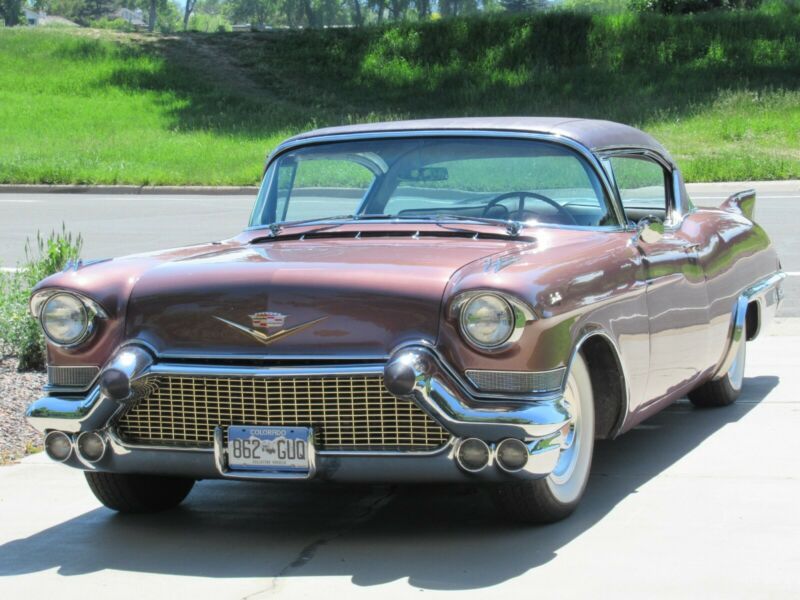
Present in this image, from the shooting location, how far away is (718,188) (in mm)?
21031

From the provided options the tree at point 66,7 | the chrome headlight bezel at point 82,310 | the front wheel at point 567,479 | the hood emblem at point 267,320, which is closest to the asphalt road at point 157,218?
the front wheel at point 567,479

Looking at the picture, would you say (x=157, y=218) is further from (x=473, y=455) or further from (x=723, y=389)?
(x=473, y=455)

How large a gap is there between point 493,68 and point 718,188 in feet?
52.6

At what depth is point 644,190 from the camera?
680 cm

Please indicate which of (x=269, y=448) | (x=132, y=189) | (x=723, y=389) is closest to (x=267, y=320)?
(x=269, y=448)

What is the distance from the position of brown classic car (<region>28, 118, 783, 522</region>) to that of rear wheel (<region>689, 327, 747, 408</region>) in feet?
3.78

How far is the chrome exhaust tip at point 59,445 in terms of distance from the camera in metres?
4.81

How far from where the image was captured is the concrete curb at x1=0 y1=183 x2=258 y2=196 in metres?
23.6

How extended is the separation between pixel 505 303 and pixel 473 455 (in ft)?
1.64

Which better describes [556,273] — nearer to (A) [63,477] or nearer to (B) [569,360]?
(B) [569,360]

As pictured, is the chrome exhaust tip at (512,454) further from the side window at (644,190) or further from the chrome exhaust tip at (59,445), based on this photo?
the side window at (644,190)

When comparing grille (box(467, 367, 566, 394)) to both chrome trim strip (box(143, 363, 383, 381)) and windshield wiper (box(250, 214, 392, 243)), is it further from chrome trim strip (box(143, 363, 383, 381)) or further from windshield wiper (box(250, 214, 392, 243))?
windshield wiper (box(250, 214, 392, 243))

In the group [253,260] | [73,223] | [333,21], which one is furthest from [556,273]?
[333,21]

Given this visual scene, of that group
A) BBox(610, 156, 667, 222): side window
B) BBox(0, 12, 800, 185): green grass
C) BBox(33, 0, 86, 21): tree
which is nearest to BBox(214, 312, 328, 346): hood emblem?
BBox(610, 156, 667, 222): side window
